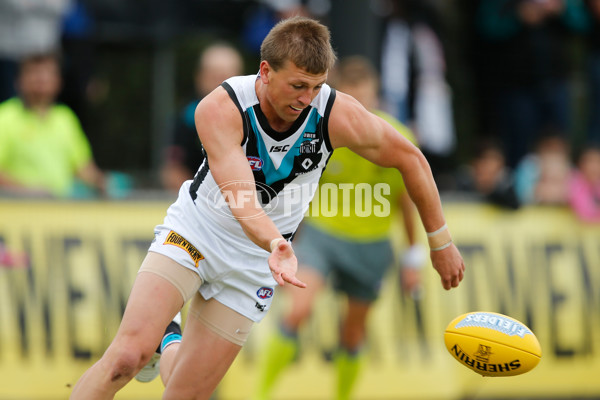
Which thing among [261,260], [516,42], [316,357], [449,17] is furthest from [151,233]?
[449,17]

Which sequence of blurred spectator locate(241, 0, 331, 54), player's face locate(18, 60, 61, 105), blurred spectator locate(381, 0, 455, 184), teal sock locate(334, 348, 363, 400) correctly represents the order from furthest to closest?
blurred spectator locate(381, 0, 455, 184), blurred spectator locate(241, 0, 331, 54), player's face locate(18, 60, 61, 105), teal sock locate(334, 348, 363, 400)

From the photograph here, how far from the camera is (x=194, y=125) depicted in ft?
30.5

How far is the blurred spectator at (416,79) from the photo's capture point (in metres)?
11.2

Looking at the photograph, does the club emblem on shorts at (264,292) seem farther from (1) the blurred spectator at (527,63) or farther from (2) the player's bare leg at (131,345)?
(1) the blurred spectator at (527,63)

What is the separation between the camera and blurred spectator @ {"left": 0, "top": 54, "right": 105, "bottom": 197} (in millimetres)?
8930

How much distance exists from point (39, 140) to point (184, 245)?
424 centimetres

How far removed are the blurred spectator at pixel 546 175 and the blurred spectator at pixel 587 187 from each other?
23 cm

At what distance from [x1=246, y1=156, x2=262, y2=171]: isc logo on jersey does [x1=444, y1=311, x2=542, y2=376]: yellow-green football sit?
5.06ft

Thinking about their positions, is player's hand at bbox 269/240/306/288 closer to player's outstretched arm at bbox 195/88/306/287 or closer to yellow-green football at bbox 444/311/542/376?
player's outstretched arm at bbox 195/88/306/287

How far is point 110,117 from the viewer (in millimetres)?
11625

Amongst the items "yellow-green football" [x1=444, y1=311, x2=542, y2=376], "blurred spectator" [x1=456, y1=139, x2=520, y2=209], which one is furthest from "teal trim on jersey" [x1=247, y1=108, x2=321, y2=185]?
"blurred spectator" [x1=456, y1=139, x2=520, y2=209]

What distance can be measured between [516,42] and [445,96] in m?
1.07

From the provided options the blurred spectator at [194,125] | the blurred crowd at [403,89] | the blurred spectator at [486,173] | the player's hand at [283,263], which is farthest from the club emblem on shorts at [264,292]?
the blurred spectator at [486,173]

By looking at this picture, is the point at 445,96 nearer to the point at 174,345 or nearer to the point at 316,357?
the point at 316,357
